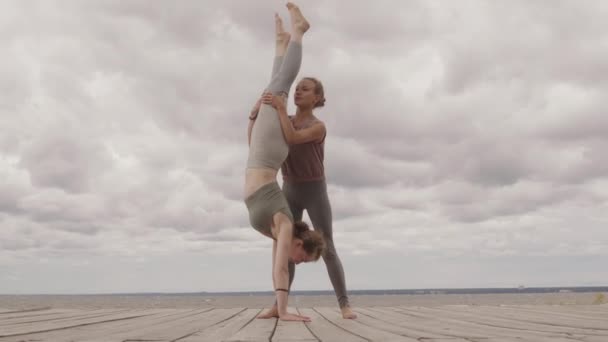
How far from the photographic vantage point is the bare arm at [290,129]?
4.42m

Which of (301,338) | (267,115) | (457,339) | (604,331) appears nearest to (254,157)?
(267,115)

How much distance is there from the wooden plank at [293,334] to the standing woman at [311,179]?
4.31ft

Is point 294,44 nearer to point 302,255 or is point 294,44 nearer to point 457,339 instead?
point 302,255

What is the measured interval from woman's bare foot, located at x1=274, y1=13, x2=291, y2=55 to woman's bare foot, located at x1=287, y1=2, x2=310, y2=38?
0.22 m

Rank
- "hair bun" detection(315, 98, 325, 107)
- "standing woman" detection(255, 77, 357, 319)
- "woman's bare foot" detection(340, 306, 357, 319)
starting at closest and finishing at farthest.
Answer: "woman's bare foot" detection(340, 306, 357, 319) → "standing woman" detection(255, 77, 357, 319) → "hair bun" detection(315, 98, 325, 107)

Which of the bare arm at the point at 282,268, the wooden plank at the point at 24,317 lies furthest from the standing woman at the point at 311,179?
the wooden plank at the point at 24,317

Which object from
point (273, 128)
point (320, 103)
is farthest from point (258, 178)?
point (320, 103)

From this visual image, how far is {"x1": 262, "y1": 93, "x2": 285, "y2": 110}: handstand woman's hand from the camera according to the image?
4.46m

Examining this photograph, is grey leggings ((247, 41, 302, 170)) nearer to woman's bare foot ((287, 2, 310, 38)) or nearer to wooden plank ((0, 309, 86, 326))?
woman's bare foot ((287, 2, 310, 38))

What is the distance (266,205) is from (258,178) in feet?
0.87

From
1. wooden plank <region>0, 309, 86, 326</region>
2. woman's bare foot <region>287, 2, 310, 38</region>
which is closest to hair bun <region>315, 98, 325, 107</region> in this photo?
woman's bare foot <region>287, 2, 310, 38</region>

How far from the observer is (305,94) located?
15.8ft

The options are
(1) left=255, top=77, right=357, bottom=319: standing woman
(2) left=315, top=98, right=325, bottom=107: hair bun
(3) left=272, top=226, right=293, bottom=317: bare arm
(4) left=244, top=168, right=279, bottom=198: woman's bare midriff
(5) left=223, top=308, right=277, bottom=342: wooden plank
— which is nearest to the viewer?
(5) left=223, top=308, right=277, bottom=342: wooden plank

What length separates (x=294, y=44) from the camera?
4.70 metres
